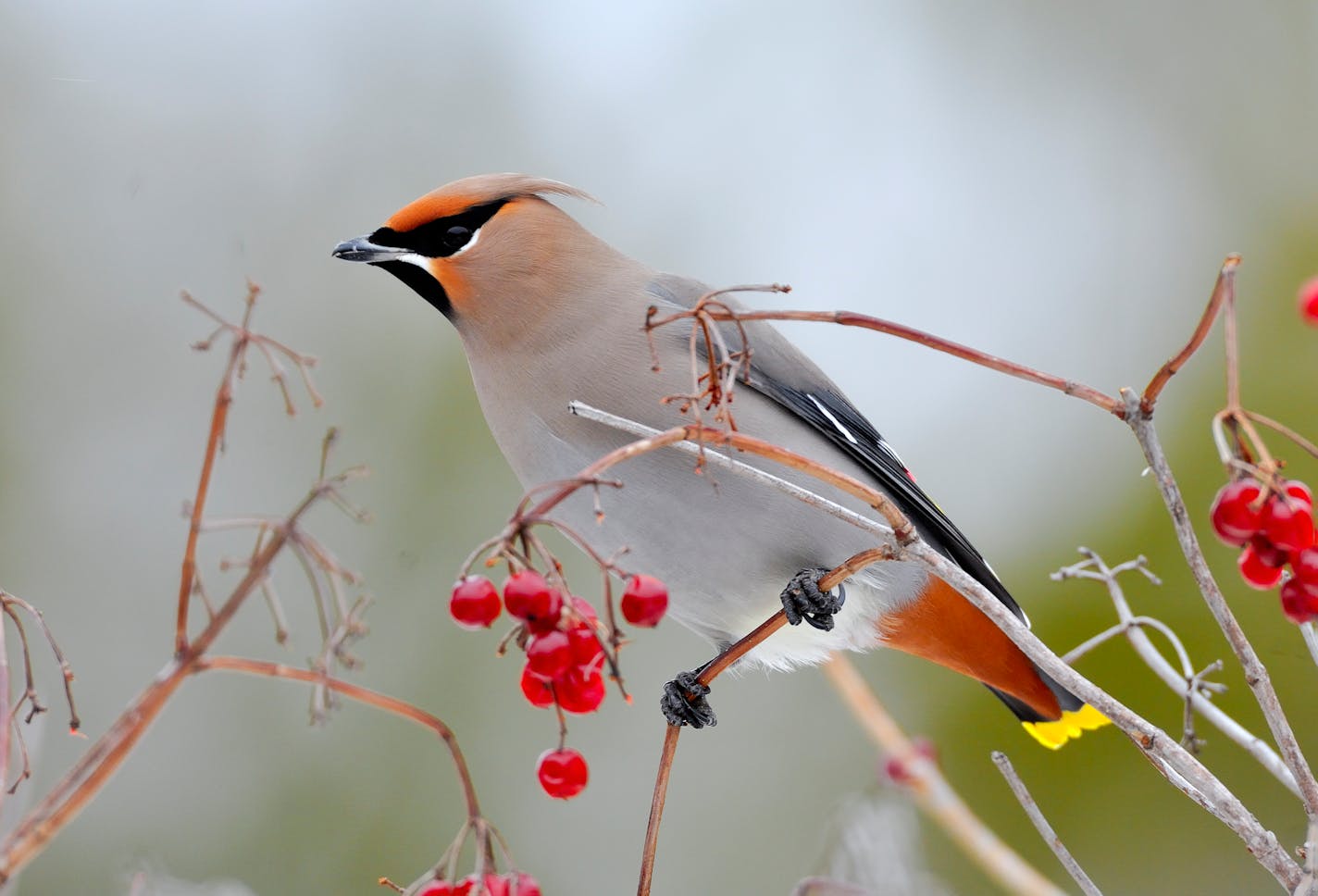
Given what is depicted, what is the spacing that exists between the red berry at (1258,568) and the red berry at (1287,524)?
28 mm

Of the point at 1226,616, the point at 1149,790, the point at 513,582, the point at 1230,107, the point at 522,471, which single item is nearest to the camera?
the point at 1226,616

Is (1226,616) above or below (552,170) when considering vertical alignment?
below

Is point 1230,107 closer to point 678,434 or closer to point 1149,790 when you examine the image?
point 1149,790

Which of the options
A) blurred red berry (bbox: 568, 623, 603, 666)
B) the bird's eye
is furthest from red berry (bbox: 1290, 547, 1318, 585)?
the bird's eye

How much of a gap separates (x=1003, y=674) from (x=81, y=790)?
216cm

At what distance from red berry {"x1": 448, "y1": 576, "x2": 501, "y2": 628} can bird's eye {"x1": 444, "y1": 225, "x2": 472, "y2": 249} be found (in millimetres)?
1292

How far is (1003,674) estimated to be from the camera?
274 centimetres

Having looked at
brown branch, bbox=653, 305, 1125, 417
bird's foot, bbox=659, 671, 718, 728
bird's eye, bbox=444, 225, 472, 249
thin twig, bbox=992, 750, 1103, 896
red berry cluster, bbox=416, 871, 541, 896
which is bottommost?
bird's foot, bbox=659, 671, 718, 728

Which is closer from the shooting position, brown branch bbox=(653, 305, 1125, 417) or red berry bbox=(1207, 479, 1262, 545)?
brown branch bbox=(653, 305, 1125, 417)

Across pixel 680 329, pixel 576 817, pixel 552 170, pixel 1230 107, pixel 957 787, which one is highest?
pixel 1230 107

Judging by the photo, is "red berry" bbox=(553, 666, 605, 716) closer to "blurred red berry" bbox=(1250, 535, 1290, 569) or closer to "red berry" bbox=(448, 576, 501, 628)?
"red berry" bbox=(448, 576, 501, 628)

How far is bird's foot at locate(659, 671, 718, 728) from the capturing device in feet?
7.86

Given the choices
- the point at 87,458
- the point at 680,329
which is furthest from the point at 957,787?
the point at 87,458

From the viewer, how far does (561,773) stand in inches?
61.7
